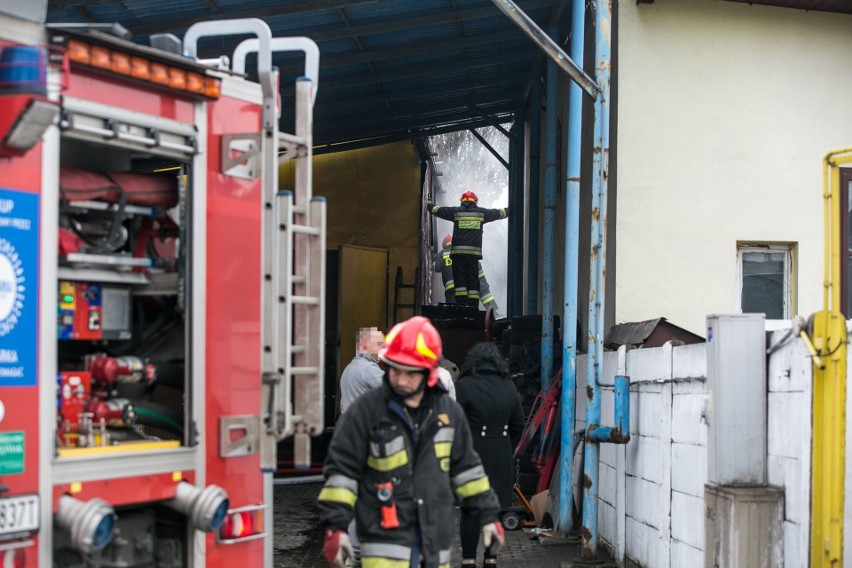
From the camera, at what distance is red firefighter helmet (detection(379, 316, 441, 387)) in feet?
16.1

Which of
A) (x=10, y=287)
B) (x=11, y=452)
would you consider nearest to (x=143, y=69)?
(x=10, y=287)

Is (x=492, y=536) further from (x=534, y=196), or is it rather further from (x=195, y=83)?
(x=534, y=196)

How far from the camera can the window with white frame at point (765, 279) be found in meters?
10.8

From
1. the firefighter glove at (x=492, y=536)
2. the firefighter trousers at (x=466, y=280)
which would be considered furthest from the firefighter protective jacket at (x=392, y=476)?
the firefighter trousers at (x=466, y=280)

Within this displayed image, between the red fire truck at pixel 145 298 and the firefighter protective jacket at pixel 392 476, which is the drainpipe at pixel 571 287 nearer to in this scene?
the red fire truck at pixel 145 298

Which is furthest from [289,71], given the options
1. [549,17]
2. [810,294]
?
[810,294]

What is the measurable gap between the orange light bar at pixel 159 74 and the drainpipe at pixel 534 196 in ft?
39.0

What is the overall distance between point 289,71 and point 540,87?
4417 mm

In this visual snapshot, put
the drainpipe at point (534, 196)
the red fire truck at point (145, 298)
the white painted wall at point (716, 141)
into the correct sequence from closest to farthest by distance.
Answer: the red fire truck at point (145, 298)
the white painted wall at point (716, 141)
the drainpipe at point (534, 196)

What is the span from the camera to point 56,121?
425 centimetres

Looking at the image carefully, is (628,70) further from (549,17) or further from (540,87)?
(540,87)

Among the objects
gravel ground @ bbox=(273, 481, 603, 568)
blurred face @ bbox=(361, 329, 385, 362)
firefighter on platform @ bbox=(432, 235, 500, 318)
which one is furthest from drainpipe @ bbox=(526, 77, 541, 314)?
blurred face @ bbox=(361, 329, 385, 362)

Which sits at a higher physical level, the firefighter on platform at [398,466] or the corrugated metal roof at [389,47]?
the corrugated metal roof at [389,47]

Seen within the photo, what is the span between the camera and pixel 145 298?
203 inches
